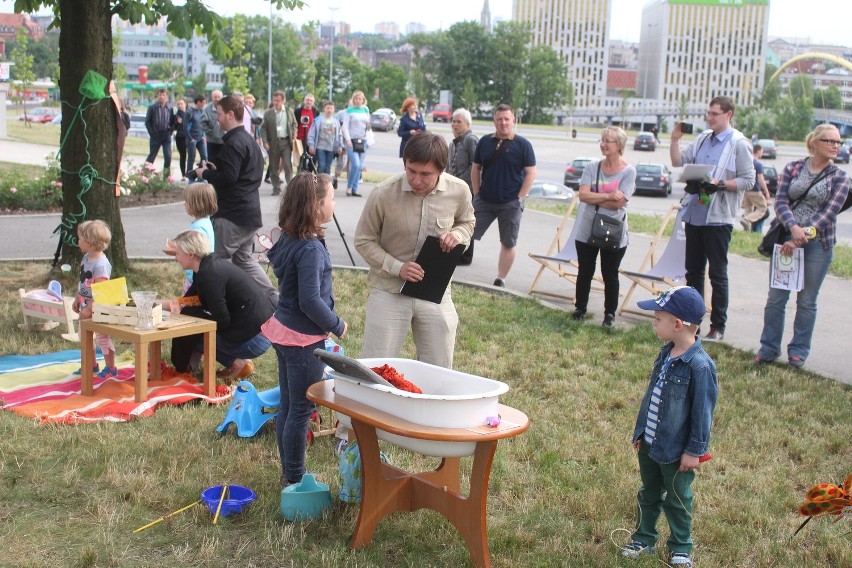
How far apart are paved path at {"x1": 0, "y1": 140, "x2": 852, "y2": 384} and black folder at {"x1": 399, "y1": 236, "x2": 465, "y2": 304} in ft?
13.1

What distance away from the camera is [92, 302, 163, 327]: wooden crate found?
6262 millimetres

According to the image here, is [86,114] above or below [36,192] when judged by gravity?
above

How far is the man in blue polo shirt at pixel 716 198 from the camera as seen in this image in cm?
803

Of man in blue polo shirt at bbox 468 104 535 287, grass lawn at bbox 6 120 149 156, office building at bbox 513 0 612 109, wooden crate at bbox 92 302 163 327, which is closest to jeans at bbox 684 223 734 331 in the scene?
man in blue polo shirt at bbox 468 104 535 287

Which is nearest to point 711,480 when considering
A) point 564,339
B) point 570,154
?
point 564,339

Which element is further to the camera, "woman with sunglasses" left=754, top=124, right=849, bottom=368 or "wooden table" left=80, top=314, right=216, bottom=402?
"woman with sunglasses" left=754, top=124, right=849, bottom=368

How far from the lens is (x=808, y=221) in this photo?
7336 mm

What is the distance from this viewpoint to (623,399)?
6.73 metres

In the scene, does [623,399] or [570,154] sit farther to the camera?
[570,154]

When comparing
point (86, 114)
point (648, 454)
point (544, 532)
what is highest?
point (86, 114)

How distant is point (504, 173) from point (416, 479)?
585 centimetres

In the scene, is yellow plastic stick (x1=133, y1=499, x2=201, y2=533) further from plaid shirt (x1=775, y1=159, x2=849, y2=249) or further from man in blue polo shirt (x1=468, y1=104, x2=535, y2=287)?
man in blue polo shirt (x1=468, y1=104, x2=535, y2=287)

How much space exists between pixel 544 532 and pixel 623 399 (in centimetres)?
236

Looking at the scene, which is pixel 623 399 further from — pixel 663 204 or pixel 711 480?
pixel 663 204
